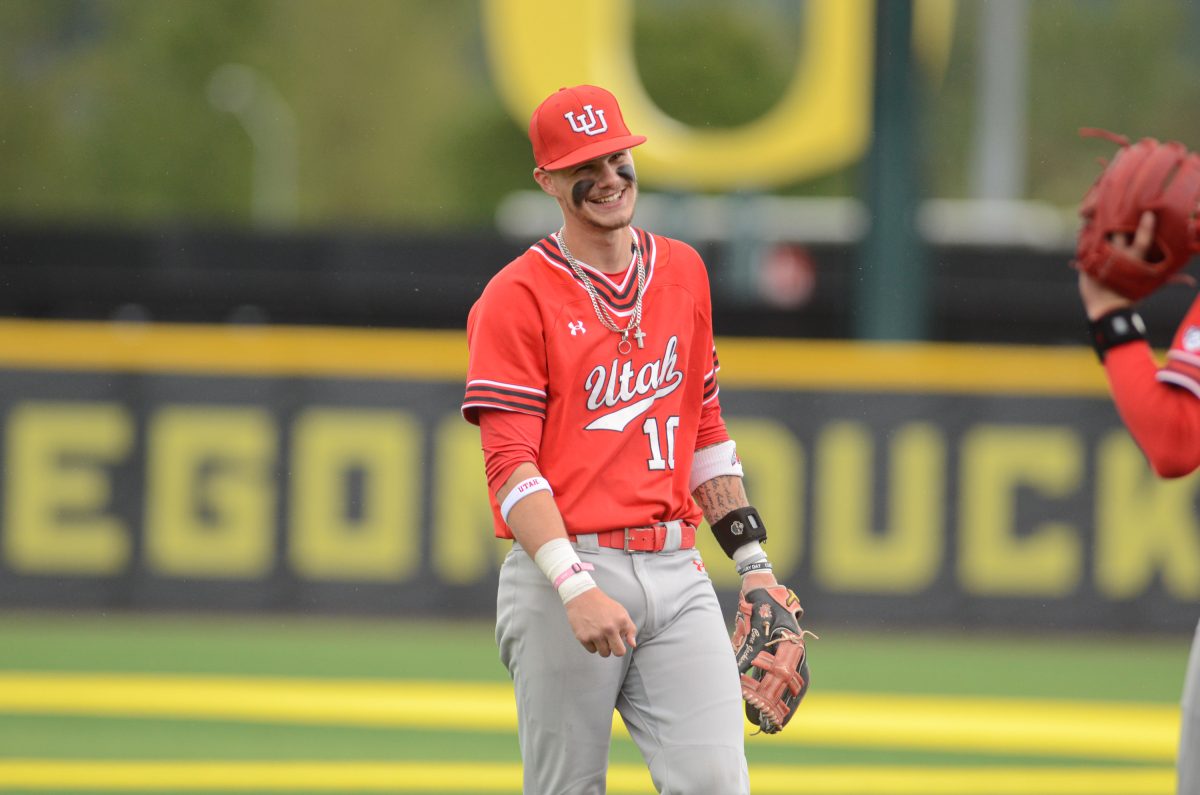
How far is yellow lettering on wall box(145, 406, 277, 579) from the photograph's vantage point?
11734 mm

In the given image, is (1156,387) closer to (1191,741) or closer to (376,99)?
(1191,741)

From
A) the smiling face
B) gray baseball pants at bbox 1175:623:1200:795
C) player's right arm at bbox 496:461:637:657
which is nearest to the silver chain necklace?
the smiling face

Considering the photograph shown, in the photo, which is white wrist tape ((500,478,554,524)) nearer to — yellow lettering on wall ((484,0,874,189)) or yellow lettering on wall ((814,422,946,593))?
yellow lettering on wall ((814,422,946,593))

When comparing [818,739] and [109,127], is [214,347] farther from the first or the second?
[109,127]

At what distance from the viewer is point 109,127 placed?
68375 mm

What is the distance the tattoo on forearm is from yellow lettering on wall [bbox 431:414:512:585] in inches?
271

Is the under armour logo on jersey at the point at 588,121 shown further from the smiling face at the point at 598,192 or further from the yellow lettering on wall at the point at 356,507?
the yellow lettering on wall at the point at 356,507

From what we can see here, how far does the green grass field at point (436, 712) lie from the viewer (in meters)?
7.80

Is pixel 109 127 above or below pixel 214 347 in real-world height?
above

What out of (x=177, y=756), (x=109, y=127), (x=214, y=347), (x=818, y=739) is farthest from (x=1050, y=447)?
(x=109, y=127)

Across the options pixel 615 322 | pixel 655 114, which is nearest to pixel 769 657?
pixel 615 322

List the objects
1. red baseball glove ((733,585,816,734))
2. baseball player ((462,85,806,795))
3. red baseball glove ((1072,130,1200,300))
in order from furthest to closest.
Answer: red baseball glove ((733,585,816,734)) < baseball player ((462,85,806,795)) < red baseball glove ((1072,130,1200,300))

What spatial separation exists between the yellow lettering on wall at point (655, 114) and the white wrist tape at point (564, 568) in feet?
34.9

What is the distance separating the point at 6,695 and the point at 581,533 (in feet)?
18.9
